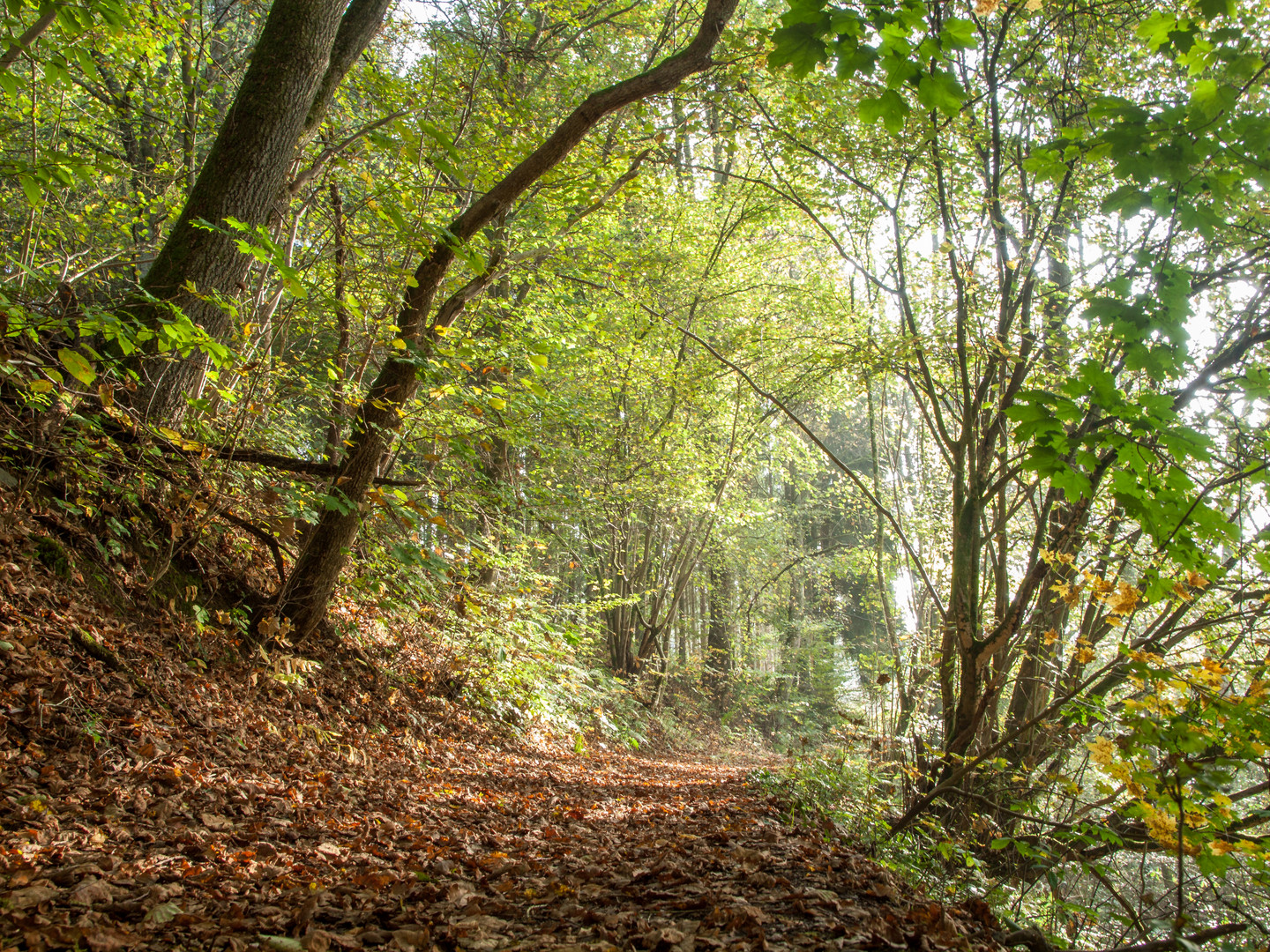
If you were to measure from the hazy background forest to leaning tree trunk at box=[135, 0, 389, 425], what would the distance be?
0.02 meters

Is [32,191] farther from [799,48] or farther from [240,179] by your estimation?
[799,48]

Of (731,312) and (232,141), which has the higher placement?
(731,312)

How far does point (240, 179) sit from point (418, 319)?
4.50ft

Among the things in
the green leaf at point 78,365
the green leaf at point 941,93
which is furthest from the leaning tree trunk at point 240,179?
the green leaf at point 941,93

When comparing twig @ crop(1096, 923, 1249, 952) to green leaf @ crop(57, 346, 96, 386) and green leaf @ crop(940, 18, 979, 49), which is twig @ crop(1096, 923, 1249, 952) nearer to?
green leaf @ crop(940, 18, 979, 49)

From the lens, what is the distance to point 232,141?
4.30 metres

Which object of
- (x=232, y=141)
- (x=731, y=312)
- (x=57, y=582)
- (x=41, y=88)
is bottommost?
(x=57, y=582)

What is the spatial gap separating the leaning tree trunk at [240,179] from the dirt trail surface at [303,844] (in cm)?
142

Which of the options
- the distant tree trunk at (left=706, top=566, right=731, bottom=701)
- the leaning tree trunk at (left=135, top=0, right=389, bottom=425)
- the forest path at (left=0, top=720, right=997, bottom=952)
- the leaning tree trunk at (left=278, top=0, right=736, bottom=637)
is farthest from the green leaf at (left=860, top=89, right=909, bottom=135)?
the distant tree trunk at (left=706, top=566, right=731, bottom=701)

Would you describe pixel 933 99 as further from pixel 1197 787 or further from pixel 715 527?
pixel 715 527

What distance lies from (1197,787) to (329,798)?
4.02m

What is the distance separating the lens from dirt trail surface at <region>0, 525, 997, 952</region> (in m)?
2.04

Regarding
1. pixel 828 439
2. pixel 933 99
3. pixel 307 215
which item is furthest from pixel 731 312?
pixel 828 439

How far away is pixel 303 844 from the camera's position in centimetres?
295
